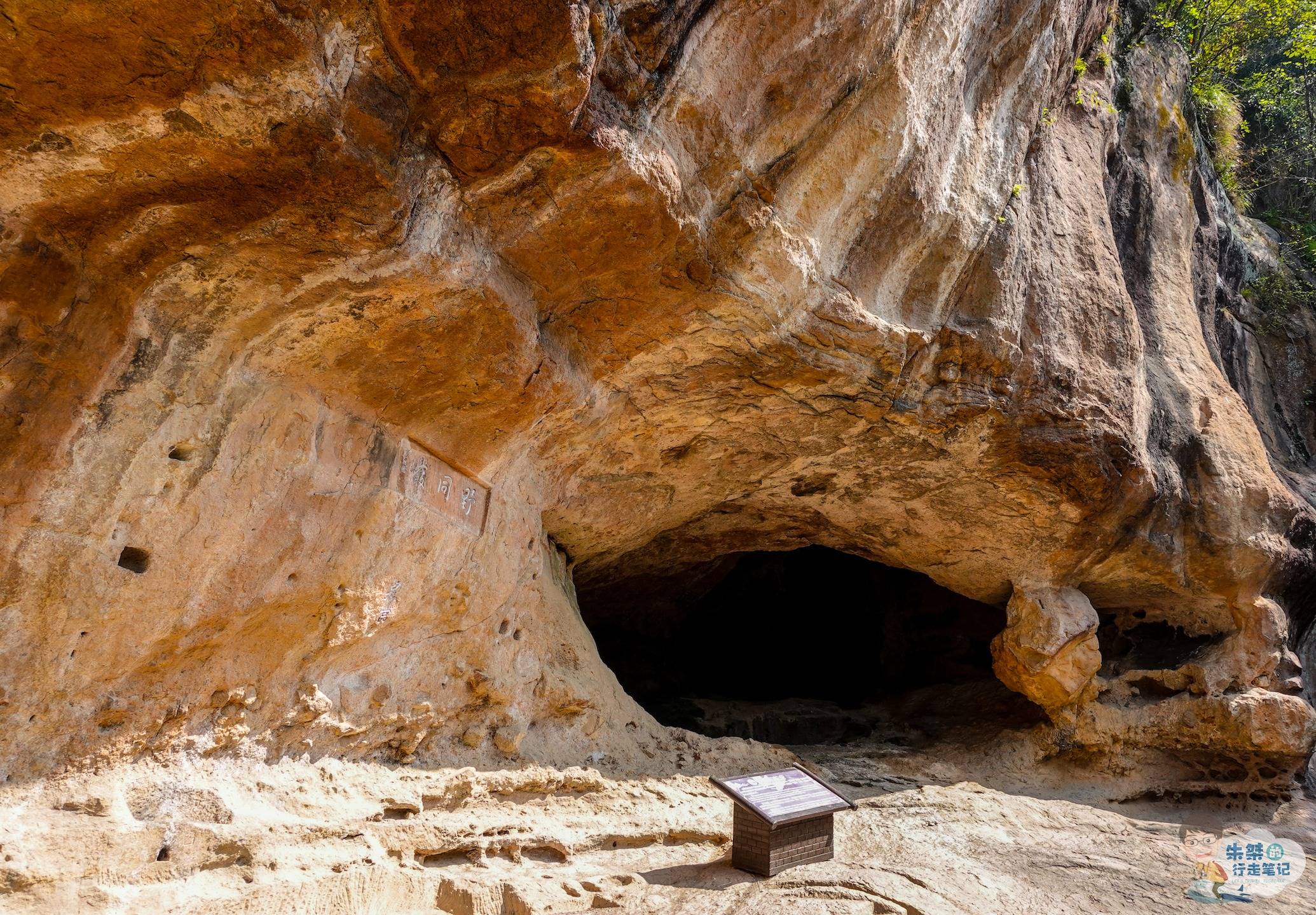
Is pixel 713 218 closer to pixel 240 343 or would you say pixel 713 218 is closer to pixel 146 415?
pixel 240 343

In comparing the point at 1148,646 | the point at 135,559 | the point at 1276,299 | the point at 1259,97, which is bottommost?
the point at 135,559

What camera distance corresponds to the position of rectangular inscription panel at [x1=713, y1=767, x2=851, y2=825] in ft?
11.8

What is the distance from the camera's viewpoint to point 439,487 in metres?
4.13

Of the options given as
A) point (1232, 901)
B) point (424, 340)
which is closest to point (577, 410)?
point (424, 340)

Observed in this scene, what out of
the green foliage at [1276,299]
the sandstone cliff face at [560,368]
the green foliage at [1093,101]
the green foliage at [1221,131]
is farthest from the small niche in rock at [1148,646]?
the green foliage at [1221,131]

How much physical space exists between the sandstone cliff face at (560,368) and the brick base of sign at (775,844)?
116 centimetres

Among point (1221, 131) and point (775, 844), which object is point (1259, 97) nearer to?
point (1221, 131)

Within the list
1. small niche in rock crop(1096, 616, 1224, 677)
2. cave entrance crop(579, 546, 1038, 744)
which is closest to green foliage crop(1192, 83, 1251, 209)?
small niche in rock crop(1096, 616, 1224, 677)

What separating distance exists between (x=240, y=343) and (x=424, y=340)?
2.27 ft

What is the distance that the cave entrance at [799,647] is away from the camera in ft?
24.7

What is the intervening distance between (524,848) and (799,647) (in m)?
6.96

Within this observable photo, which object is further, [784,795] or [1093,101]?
[1093,101]

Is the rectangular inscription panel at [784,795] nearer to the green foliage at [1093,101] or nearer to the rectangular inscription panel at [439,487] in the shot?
the rectangular inscription panel at [439,487]

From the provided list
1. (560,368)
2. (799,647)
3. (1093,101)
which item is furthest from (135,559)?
(799,647)
